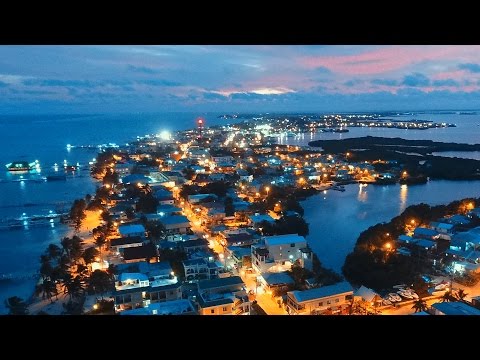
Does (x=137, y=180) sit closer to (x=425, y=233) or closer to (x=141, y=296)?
(x=141, y=296)

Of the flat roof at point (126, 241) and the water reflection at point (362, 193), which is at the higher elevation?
the flat roof at point (126, 241)

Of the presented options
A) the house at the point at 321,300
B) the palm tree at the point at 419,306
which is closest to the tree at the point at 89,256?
the house at the point at 321,300

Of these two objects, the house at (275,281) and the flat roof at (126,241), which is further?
the flat roof at (126,241)

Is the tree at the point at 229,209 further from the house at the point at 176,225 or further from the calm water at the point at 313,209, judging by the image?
the calm water at the point at 313,209

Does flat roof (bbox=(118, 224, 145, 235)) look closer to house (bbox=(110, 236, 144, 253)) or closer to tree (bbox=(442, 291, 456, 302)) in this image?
house (bbox=(110, 236, 144, 253))

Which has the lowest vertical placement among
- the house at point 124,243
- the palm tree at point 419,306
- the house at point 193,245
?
the house at point 124,243

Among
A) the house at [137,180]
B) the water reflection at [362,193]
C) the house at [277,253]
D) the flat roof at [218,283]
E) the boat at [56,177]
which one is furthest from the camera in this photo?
the boat at [56,177]
